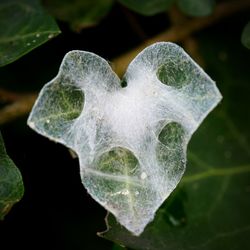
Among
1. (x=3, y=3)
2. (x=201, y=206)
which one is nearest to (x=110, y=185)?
(x=201, y=206)

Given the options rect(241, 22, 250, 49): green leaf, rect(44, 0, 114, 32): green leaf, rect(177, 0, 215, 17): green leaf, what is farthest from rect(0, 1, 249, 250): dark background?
rect(241, 22, 250, 49): green leaf

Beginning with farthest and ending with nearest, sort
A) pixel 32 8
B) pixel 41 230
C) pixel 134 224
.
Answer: pixel 41 230 < pixel 32 8 < pixel 134 224

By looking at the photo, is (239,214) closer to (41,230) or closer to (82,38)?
(41,230)

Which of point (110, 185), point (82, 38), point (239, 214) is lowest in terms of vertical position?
point (239, 214)

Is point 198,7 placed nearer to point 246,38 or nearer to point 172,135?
point 246,38

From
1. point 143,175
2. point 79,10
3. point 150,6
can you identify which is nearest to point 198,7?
point 150,6

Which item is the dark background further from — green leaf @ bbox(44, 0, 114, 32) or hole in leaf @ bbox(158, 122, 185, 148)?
hole in leaf @ bbox(158, 122, 185, 148)
